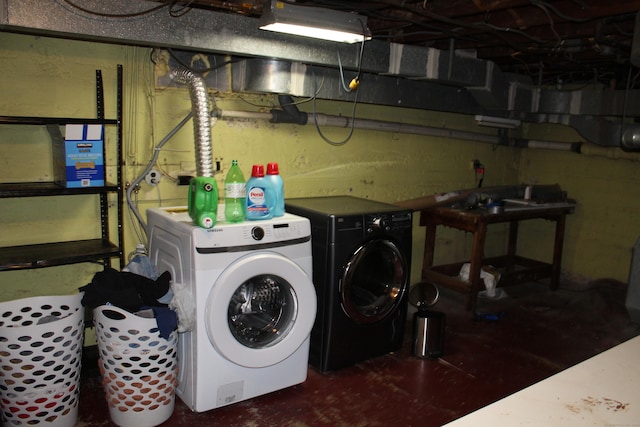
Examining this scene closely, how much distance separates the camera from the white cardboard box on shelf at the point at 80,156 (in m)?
2.57

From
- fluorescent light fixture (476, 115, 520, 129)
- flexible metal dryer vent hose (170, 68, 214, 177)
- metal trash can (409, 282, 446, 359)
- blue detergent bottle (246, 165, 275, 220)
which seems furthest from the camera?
fluorescent light fixture (476, 115, 520, 129)

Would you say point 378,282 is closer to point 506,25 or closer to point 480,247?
point 480,247

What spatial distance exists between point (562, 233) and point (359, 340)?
2.71 m

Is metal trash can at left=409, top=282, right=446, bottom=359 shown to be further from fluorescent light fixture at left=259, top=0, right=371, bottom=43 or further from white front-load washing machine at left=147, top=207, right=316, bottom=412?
fluorescent light fixture at left=259, top=0, right=371, bottom=43

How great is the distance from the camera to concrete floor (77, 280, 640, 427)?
2555 mm

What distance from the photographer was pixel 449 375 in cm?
305

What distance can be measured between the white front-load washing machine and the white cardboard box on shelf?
1.25 feet

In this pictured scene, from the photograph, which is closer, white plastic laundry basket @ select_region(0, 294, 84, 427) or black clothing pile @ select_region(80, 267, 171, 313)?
white plastic laundry basket @ select_region(0, 294, 84, 427)

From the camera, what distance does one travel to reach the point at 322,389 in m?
2.83

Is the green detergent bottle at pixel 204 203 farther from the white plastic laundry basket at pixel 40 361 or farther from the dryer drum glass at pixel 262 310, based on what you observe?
the white plastic laundry basket at pixel 40 361

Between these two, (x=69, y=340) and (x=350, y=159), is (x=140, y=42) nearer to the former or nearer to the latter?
(x=69, y=340)

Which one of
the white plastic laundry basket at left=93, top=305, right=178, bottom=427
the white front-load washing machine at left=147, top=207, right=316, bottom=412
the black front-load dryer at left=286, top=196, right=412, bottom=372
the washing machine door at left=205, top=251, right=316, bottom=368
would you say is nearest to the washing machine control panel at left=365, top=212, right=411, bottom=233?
the black front-load dryer at left=286, top=196, right=412, bottom=372

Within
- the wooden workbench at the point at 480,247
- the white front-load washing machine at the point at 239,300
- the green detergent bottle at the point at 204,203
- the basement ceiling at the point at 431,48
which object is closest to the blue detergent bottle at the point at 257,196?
the white front-load washing machine at the point at 239,300

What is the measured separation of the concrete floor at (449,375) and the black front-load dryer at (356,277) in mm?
144
